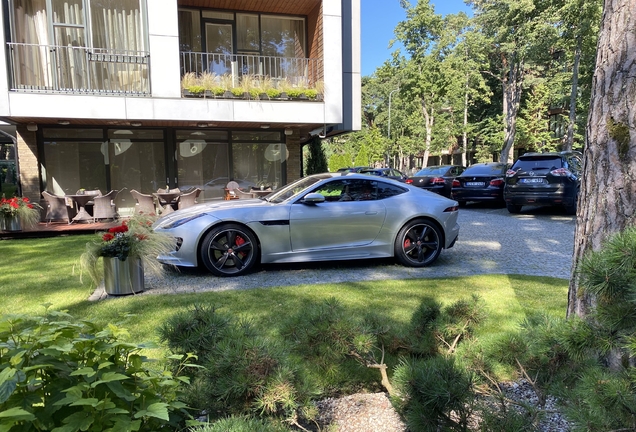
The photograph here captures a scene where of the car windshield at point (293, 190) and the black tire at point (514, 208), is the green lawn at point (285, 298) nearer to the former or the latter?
the car windshield at point (293, 190)

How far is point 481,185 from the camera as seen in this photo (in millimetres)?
15242

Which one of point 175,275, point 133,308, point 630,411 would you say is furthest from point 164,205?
point 630,411

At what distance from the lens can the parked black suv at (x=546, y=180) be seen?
38.9 ft

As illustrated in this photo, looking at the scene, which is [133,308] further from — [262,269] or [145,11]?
[145,11]

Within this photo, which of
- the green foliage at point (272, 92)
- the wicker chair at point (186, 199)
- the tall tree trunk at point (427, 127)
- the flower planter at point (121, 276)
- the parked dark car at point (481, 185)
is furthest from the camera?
the tall tree trunk at point (427, 127)

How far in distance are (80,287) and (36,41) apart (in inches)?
414

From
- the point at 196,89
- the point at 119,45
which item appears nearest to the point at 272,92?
the point at 196,89

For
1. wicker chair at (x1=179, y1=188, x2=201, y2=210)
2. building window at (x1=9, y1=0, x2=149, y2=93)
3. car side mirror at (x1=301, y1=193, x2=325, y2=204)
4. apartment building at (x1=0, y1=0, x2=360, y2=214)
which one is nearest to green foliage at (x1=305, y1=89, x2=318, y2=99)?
apartment building at (x1=0, y1=0, x2=360, y2=214)

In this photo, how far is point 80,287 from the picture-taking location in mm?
5488

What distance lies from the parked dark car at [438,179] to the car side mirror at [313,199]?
1122cm

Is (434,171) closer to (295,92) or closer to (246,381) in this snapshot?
(295,92)

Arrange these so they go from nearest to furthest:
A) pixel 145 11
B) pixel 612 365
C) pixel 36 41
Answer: pixel 612 365 → pixel 145 11 → pixel 36 41

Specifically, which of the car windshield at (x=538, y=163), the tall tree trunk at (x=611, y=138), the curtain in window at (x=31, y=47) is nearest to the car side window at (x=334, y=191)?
the tall tree trunk at (x=611, y=138)

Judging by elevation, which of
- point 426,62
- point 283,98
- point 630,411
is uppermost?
point 426,62
